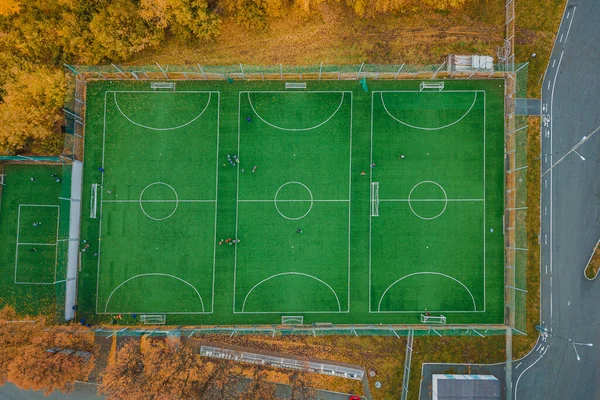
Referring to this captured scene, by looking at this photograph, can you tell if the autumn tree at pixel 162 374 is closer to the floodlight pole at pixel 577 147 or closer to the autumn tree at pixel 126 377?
the autumn tree at pixel 126 377

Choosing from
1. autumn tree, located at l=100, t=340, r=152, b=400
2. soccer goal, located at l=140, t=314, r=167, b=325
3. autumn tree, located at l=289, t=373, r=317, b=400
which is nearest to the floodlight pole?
autumn tree, located at l=289, t=373, r=317, b=400

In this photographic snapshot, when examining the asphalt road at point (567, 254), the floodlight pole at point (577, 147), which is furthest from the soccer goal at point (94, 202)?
the floodlight pole at point (577, 147)

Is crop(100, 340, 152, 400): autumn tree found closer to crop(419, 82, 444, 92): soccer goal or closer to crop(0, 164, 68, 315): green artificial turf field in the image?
crop(0, 164, 68, 315): green artificial turf field

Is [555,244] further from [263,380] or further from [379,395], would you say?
[263,380]

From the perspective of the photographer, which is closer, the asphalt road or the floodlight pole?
the asphalt road

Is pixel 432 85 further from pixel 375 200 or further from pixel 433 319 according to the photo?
pixel 433 319

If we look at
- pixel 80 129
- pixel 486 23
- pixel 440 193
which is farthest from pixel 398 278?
pixel 80 129
